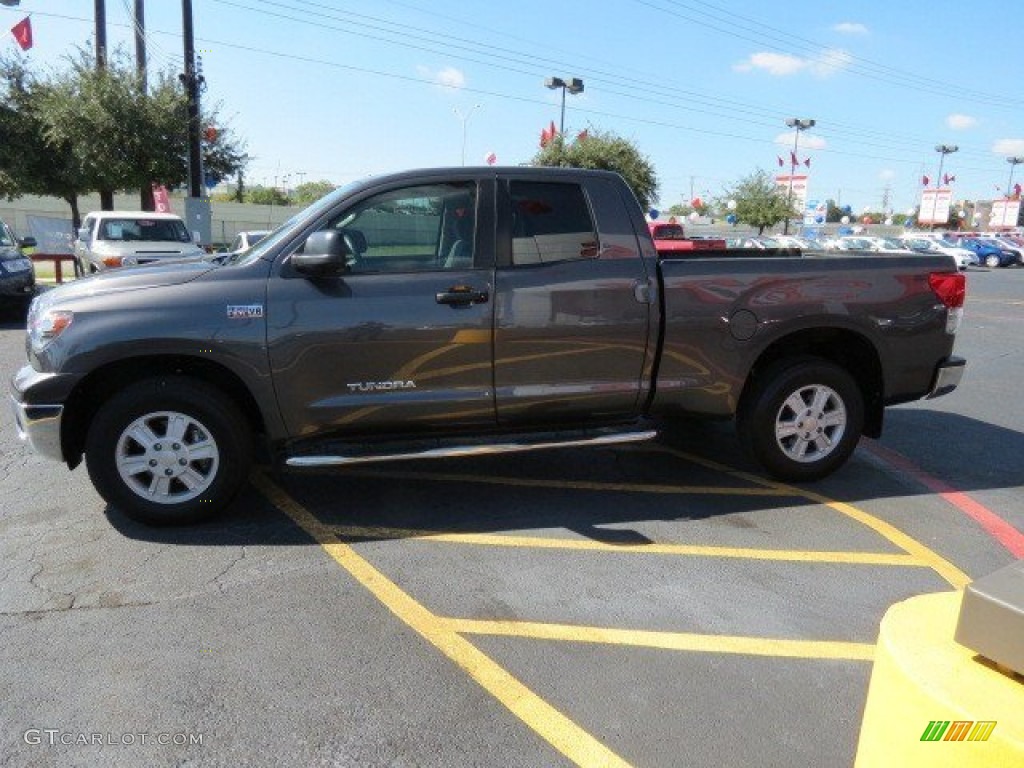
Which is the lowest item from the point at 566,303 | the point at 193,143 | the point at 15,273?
the point at 15,273

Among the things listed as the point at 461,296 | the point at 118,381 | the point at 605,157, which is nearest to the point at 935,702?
the point at 461,296

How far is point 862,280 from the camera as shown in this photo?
4.87 meters

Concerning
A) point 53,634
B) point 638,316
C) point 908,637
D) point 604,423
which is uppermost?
point 638,316

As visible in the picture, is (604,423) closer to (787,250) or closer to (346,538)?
(346,538)

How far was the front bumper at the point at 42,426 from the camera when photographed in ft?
13.1

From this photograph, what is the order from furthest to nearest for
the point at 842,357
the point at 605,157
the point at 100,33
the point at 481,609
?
1. the point at 605,157
2. the point at 100,33
3. the point at 842,357
4. the point at 481,609

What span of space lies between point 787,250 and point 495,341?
284cm

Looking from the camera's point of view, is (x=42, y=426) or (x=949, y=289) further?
(x=949, y=289)

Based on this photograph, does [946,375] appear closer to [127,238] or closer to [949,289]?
[949,289]

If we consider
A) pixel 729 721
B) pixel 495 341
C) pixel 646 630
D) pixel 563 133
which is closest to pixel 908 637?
pixel 729 721

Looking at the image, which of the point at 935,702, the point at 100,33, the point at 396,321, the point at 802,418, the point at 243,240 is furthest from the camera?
the point at 100,33

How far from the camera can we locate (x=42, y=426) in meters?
4.00

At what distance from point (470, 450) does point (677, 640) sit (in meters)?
1.61

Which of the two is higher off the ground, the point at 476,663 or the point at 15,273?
the point at 15,273
